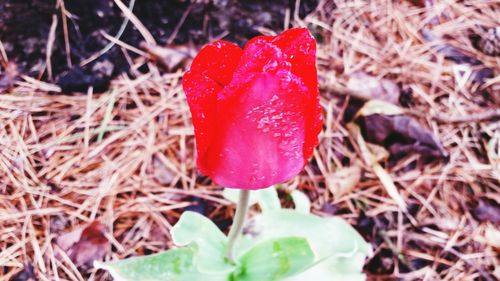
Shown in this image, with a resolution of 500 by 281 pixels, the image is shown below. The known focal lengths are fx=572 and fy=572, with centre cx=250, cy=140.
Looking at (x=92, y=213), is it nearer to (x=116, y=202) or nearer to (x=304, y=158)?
(x=116, y=202)

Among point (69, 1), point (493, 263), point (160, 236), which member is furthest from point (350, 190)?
point (69, 1)

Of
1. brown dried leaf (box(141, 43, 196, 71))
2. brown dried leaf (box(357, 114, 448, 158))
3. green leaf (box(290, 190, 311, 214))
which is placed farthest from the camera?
brown dried leaf (box(141, 43, 196, 71))

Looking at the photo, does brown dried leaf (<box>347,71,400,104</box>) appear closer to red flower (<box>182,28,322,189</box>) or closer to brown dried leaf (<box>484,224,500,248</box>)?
brown dried leaf (<box>484,224,500,248</box>)

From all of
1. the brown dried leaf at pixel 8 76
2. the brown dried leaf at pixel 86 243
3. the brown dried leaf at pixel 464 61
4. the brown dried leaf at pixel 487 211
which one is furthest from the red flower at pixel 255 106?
the brown dried leaf at pixel 464 61

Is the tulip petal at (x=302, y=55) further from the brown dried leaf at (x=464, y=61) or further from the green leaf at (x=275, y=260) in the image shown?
the brown dried leaf at (x=464, y=61)

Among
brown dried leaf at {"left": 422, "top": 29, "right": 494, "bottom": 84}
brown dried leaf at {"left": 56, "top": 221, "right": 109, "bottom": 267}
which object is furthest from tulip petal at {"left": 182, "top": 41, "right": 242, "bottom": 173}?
brown dried leaf at {"left": 422, "top": 29, "right": 494, "bottom": 84}

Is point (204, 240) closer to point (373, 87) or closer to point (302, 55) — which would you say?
point (302, 55)

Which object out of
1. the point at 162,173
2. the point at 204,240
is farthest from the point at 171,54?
the point at 204,240
